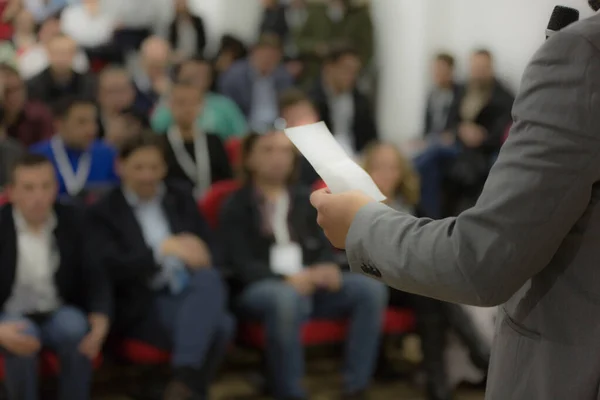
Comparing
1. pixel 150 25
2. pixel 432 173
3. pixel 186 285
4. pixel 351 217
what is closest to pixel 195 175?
pixel 186 285

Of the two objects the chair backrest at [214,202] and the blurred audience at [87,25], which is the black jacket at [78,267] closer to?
the chair backrest at [214,202]

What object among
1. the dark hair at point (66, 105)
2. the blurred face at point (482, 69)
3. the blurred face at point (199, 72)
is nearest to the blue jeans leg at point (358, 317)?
the dark hair at point (66, 105)

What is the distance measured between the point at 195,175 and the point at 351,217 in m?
2.85

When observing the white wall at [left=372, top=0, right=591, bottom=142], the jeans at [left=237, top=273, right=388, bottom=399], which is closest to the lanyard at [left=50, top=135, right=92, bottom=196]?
the jeans at [left=237, top=273, right=388, bottom=399]

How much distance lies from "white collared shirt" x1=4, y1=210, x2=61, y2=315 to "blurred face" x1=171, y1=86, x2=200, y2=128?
1.12 m

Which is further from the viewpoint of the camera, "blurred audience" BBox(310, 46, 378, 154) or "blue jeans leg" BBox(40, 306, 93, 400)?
"blurred audience" BBox(310, 46, 378, 154)

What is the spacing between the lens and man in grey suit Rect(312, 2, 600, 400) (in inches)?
34.5

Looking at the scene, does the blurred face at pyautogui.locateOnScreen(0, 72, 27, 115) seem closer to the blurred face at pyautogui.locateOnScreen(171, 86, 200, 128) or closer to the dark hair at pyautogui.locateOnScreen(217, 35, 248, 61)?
the blurred face at pyautogui.locateOnScreen(171, 86, 200, 128)

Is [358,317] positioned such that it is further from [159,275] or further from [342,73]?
[342,73]

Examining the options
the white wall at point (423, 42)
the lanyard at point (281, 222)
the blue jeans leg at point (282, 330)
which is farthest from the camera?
the white wall at point (423, 42)

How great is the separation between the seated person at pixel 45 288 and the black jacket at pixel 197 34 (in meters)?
4.09

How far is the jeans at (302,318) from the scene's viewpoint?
3002 millimetres

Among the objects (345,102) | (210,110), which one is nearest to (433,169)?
(345,102)

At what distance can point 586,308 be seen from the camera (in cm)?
96
